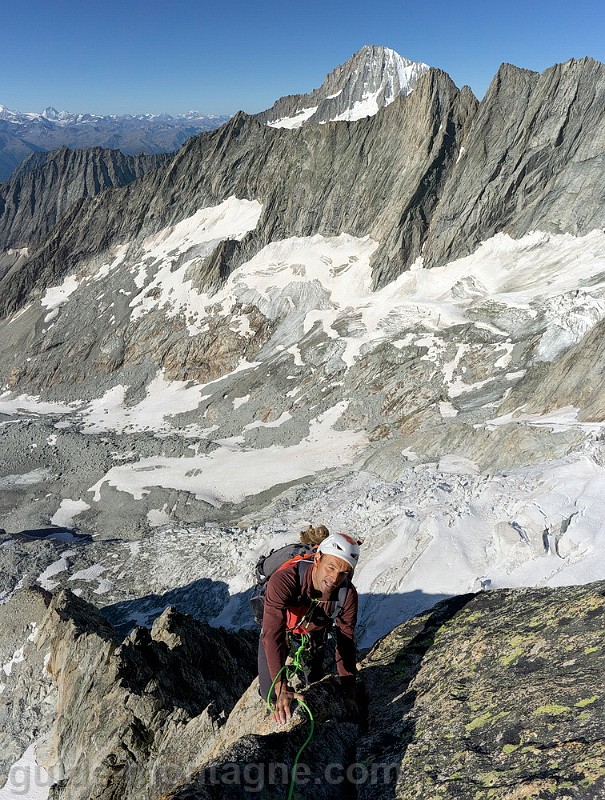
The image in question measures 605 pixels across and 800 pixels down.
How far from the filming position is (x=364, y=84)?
14125 centimetres

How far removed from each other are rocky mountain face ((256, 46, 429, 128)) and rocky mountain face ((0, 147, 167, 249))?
286 feet

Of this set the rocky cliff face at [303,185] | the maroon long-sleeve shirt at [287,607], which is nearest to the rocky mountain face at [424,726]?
the maroon long-sleeve shirt at [287,607]

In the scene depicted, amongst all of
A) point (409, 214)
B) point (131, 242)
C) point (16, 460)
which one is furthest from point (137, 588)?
point (131, 242)

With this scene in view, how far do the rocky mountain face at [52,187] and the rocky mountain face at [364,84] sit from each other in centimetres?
8716

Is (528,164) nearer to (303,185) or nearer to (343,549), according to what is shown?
(303,185)

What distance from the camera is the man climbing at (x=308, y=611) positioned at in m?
4.98

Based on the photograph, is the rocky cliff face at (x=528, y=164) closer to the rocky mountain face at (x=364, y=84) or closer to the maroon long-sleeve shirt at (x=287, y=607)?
the maroon long-sleeve shirt at (x=287, y=607)

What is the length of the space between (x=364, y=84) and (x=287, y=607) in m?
166

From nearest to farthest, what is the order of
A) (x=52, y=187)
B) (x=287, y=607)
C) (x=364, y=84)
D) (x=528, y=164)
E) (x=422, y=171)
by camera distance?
(x=287, y=607) → (x=528, y=164) → (x=422, y=171) → (x=364, y=84) → (x=52, y=187)

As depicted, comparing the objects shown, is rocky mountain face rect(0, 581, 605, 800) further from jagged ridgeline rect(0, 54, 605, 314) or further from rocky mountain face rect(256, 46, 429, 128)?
rocky mountain face rect(256, 46, 429, 128)

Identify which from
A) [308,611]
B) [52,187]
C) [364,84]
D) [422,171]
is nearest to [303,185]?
[422,171]

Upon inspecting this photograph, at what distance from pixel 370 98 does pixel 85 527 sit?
143136 millimetres

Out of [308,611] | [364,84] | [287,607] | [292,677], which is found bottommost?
[292,677]

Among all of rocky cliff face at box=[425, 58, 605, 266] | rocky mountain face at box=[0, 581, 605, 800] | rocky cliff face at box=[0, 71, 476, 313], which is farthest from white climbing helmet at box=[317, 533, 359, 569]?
rocky cliff face at box=[0, 71, 476, 313]
